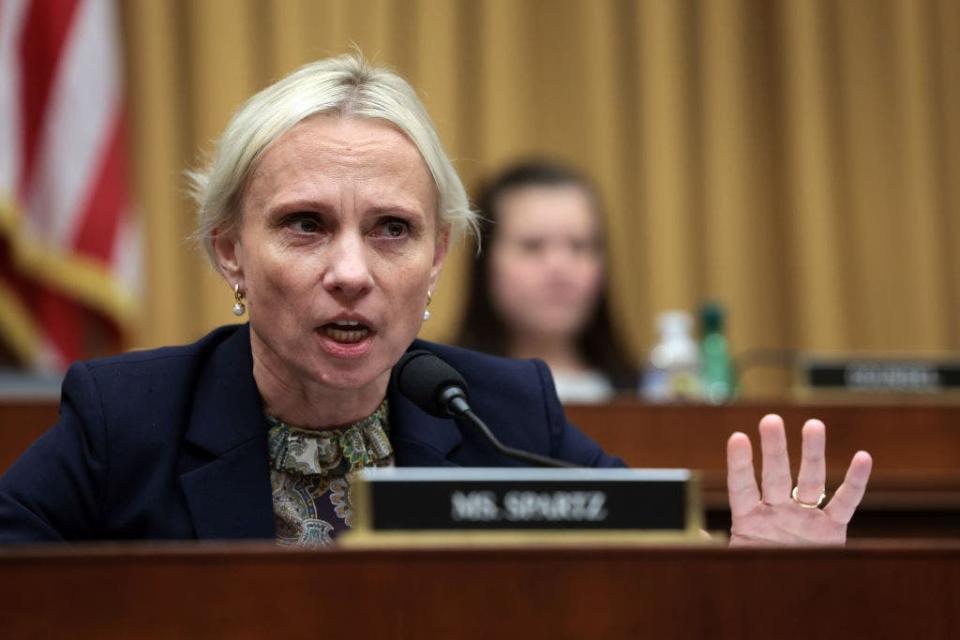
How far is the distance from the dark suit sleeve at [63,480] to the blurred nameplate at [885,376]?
1860 millimetres

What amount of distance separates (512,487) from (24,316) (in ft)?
10.4

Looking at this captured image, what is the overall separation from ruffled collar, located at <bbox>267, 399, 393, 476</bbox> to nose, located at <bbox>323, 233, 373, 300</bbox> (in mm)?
256

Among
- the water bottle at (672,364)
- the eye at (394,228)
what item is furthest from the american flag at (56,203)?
the eye at (394,228)

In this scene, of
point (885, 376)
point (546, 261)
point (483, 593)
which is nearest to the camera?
point (483, 593)

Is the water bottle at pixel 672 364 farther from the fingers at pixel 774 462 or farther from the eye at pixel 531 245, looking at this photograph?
the fingers at pixel 774 462

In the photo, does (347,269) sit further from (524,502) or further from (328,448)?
(524,502)

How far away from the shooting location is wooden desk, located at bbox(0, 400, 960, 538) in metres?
3.01

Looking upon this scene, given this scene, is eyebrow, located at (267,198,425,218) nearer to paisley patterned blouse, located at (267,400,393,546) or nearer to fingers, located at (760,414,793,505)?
paisley patterned blouse, located at (267,400,393,546)

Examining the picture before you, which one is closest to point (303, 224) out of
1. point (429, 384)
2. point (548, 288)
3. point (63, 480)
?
point (429, 384)

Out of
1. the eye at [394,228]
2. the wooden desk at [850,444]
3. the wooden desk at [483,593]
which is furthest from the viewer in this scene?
the wooden desk at [850,444]

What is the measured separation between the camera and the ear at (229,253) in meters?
2.05

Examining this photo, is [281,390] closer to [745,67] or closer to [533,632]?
[533,632]

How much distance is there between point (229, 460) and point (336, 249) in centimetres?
32

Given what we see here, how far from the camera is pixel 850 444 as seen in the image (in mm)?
3123
